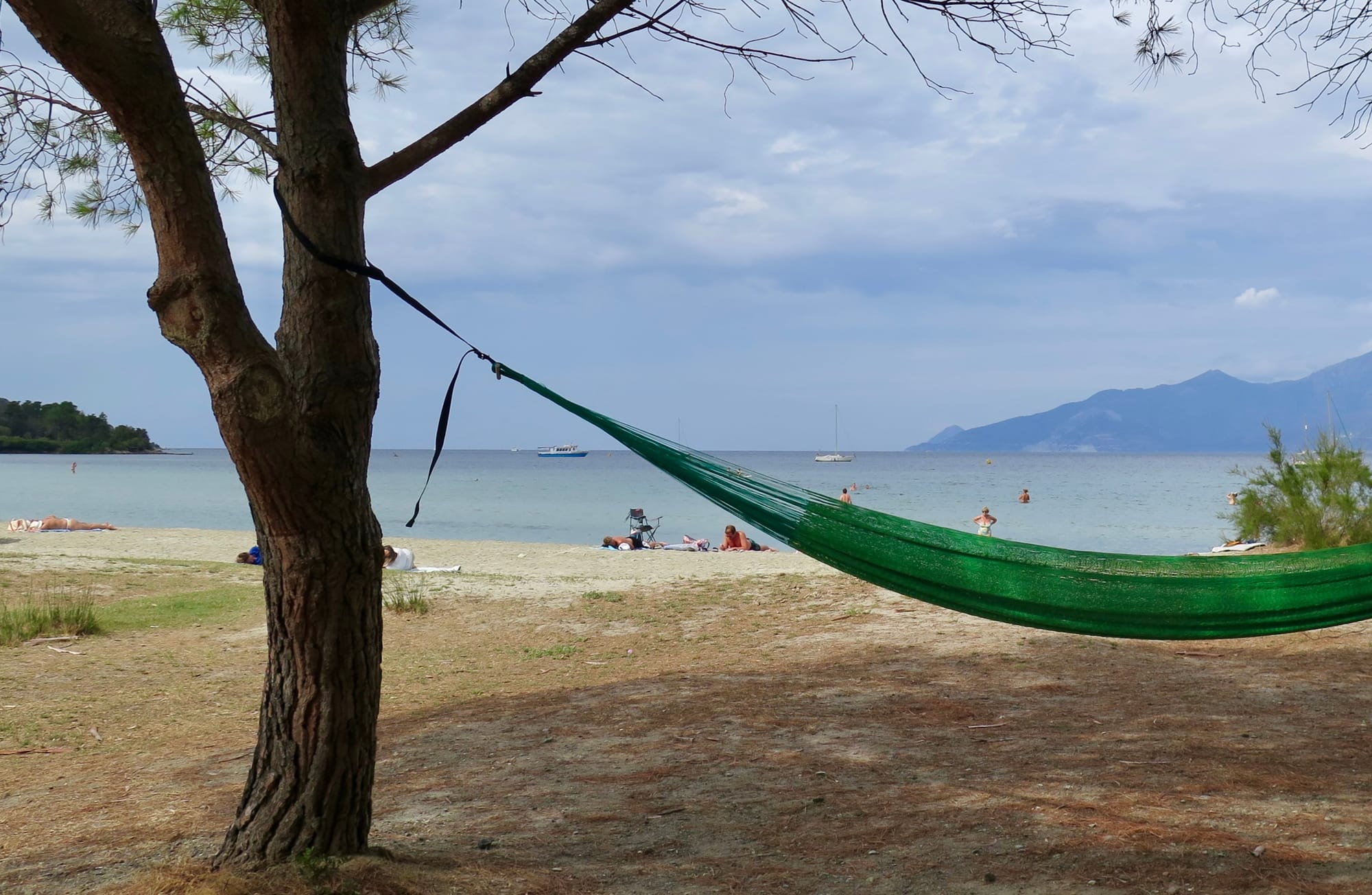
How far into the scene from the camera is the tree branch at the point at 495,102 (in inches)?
80.3

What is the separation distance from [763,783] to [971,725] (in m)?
0.87

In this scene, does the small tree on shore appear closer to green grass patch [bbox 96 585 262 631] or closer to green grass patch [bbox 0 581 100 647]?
green grass patch [bbox 96 585 262 631]

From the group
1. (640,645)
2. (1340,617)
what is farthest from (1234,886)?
(640,645)

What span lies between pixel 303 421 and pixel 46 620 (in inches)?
166

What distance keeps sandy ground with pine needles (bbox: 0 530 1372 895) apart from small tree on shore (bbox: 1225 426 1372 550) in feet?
6.96

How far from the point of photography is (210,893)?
1.75 meters

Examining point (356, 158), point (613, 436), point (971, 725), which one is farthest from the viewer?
point (971, 725)

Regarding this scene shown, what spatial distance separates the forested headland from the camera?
5328 centimetres

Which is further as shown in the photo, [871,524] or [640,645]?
[640,645]

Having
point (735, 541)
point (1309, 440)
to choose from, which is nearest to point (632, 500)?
point (735, 541)

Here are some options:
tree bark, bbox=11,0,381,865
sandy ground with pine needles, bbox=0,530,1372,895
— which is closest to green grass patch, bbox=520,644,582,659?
sandy ground with pine needles, bbox=0,530,1372,895

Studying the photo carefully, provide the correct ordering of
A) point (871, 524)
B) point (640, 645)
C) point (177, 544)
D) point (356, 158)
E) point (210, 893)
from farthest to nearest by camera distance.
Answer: point (177, 544), point (640, 645), point (871, 524), point (356, 158), point (210, 893)

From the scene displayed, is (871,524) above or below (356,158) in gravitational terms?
below

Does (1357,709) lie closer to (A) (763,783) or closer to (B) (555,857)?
(A) (763,783)
